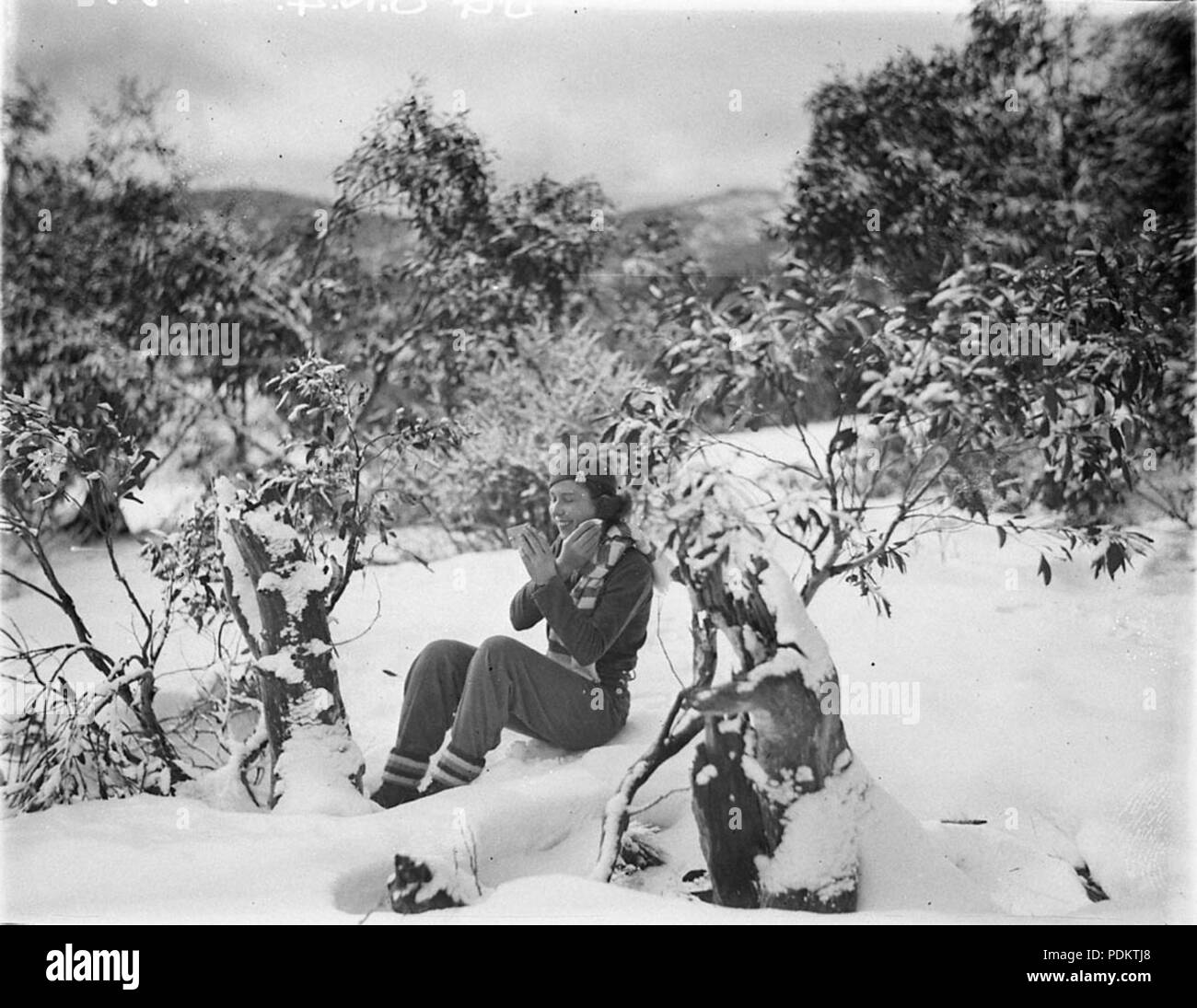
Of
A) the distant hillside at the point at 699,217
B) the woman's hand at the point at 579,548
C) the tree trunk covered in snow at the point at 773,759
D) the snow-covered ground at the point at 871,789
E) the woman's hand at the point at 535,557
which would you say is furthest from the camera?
the distant hillside at the point at 699,217

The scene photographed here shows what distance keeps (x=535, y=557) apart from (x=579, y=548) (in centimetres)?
16

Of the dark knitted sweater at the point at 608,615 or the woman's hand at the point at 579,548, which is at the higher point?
the woman's hand at the point at 579,548

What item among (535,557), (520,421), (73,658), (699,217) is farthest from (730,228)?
(73,658)

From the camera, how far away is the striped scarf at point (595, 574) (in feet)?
9.59

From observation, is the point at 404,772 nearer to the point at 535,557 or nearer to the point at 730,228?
the point at 535,557

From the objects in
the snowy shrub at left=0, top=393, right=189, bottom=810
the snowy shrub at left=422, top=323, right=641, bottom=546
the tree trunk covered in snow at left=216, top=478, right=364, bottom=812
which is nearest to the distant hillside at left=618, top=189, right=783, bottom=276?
the snowy shrub at left=422, top=323, right=641, bottom=546

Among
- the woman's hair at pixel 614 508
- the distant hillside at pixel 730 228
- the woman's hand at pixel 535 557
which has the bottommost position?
the woman's hand at pixel 535 557

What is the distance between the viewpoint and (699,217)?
3295mm

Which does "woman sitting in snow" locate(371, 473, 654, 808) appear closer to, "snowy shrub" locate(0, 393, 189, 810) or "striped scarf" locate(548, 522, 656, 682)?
"striped scarf" locate(548, 522, 656, 682)

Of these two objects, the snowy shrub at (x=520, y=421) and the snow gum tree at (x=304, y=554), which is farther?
the snowy shrub at (x=520, y=421)

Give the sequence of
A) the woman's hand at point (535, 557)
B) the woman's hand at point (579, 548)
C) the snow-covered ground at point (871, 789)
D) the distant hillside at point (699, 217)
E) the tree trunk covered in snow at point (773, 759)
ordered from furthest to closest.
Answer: the distant hillside at point (699, 217) → the woman's hand at point (579, 548) → the woman's hand at point (535, 557) → the snow-covered ground at point (871, 789) → the tree trunk covered in snow at point (773, 759)

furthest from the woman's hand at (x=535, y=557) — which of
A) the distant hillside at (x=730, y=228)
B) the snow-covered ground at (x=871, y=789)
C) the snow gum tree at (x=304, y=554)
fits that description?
the distant hillside at (x=730, y=228)

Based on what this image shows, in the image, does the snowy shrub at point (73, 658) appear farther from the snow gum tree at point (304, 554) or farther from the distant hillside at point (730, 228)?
the distant hillside at point (730, 228)

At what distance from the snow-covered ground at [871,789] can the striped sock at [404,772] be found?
0.09 meters
